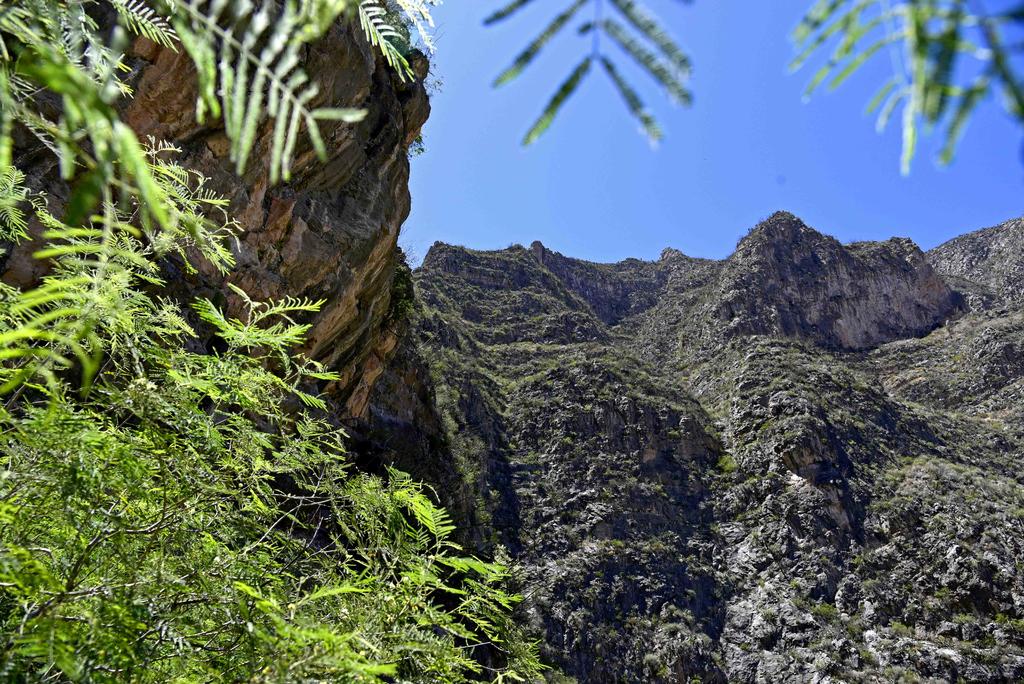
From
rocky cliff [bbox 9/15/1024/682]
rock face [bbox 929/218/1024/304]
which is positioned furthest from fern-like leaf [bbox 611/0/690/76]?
rock face [bbox 929/218/1024/304]

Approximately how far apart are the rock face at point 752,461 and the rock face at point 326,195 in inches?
137

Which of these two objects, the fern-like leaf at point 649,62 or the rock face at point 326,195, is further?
the rock face at point 326,195

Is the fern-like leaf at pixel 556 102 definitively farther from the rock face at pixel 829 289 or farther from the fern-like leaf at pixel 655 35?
the rock face at pixel 829 289

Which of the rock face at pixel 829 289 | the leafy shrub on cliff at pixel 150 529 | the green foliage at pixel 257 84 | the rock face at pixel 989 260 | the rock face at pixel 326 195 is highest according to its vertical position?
the rock face at pixel 989 260

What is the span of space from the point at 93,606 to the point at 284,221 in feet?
20.3

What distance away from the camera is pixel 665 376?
109 ft

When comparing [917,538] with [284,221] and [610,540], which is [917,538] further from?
[284,221]

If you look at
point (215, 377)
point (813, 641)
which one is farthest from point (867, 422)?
point (215, 377)

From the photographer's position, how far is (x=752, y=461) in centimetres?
2502

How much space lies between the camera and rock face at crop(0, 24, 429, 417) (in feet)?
19.4

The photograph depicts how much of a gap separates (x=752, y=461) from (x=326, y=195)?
2184 centimetres

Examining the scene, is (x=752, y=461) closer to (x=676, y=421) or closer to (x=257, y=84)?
(x=676, y=421)

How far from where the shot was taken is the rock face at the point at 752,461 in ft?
58.7

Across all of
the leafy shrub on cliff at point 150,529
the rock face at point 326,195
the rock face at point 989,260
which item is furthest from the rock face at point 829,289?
the leafy shrub on cliff at point 150,529
